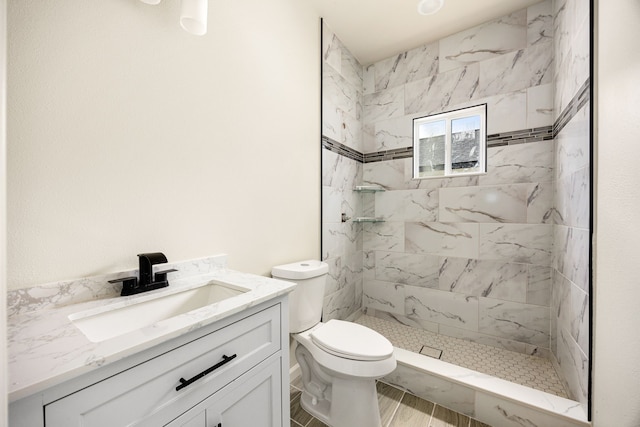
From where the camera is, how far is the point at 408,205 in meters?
2.39

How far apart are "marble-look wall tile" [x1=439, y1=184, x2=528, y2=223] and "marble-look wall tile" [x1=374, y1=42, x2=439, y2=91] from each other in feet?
3.74

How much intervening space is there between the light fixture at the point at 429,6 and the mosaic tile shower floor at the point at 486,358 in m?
2.56

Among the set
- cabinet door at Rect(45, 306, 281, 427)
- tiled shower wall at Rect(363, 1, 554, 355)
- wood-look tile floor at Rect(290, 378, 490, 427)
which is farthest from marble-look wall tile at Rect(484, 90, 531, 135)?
cabinet door at Rect(45, 306, 281, 427)

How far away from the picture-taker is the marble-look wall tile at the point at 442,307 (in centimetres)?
211

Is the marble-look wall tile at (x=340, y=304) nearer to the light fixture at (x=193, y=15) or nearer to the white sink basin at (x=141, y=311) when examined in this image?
the white sink basin at (x=141, y=311)

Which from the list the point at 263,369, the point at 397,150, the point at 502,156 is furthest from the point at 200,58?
the point at 502,156

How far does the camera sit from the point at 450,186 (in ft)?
7.17

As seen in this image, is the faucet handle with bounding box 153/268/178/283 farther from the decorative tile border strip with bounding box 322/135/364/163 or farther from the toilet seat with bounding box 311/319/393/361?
the decorative tile border strip with bounding box 322/135/364/163

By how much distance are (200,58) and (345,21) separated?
1.45 metres

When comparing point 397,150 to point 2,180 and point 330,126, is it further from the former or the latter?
point 2,180

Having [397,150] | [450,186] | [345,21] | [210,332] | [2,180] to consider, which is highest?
[345,21]

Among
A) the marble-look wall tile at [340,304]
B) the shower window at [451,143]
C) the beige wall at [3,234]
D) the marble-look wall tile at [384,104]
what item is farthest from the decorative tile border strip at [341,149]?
the beige wall at [3,234]

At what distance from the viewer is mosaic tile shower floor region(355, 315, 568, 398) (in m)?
1.60

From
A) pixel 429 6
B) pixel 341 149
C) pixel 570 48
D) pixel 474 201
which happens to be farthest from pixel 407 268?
pixel 429 6
